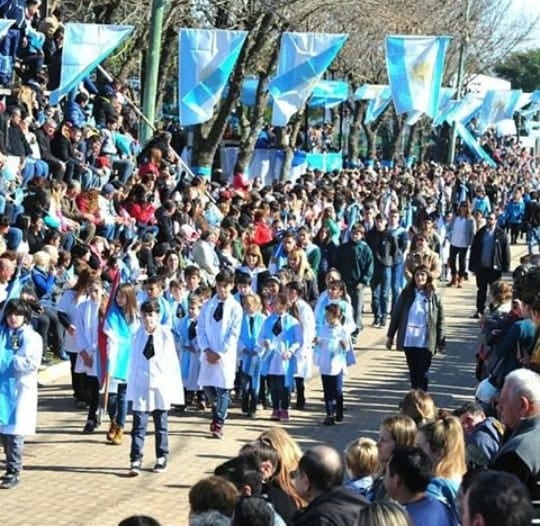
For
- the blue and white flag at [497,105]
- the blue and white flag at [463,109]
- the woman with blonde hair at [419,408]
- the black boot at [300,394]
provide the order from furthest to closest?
the blue and white flag at [497,105] → the blue and white flag at [463,109] → the black boot at [300,394] → the woman with blonde hair at [419,408]

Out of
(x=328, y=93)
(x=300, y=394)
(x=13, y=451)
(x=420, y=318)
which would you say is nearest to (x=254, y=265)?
(x=300, y=394)

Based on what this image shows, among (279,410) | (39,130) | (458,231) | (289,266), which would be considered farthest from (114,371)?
(458,231)

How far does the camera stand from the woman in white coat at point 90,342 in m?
14.2

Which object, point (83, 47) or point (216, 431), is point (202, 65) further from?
point (216, 431)

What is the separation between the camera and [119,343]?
1387 centimetres

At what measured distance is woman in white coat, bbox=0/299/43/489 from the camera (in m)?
11.7

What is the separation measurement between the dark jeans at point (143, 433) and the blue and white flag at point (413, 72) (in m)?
12.1

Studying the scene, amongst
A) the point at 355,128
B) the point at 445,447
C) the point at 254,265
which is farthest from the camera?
the point at 355,128

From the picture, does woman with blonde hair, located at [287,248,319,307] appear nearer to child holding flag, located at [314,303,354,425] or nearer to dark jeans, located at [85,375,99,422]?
child holding flag, located at [314,303,354,425]

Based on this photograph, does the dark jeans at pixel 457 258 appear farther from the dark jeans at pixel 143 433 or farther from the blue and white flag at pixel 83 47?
the dark jeans at pixel 143 433

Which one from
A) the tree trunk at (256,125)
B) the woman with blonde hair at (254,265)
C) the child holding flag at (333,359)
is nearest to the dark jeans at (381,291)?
the woman with blonde hair at (254,265)

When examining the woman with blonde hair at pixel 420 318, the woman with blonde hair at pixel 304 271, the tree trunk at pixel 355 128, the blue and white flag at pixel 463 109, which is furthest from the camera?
the tree trunk at pixel 355 128

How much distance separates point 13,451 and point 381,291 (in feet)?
35.7

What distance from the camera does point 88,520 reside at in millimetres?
11000
